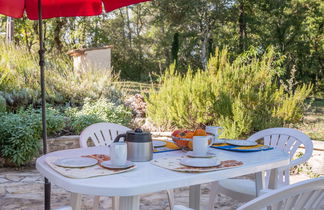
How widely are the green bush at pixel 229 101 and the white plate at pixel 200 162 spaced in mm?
2652

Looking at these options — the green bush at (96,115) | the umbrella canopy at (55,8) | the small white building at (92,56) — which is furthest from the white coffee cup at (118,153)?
the small white building at (92,56)

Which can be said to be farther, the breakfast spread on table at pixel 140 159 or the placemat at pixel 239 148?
the placemat at pixel 239 148

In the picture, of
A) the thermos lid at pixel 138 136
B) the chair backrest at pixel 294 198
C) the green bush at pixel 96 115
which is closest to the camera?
the chair backrest at pixel 294 198

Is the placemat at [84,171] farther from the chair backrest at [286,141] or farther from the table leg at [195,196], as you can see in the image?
the chair backrest at [286,141]

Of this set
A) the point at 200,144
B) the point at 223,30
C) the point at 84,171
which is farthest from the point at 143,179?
the point at 223,30

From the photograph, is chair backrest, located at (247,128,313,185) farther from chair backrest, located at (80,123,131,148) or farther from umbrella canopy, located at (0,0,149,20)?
umbrella canopy, located at (0,0,149,20)

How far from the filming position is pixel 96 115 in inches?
203

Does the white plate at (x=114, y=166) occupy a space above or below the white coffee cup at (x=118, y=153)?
below

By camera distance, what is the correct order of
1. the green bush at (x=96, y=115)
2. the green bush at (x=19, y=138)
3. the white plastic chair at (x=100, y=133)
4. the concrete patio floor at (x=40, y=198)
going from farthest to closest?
the green bush at (x=96, y=115) < the green bush at (x=19, y=138) < the concrete patio floor at (x=40, y=198) < the white plastic chair at (x=100, y=133)

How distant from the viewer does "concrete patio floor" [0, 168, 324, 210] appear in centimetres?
302

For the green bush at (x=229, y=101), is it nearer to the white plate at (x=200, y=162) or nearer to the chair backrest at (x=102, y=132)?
the chair backrest at (x=102, y=132)

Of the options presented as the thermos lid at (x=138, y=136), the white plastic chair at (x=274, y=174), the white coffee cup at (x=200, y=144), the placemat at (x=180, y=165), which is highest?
the thermos lid at (x=138, y=136)

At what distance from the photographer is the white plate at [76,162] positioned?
163 centimetres

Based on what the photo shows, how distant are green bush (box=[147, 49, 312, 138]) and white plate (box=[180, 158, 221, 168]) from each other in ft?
8.70
